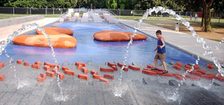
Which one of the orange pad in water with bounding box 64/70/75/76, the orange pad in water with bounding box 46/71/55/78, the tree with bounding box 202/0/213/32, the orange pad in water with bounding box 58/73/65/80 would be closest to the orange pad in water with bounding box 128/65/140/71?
the orange pad in water with bounding box 64/70/75/76

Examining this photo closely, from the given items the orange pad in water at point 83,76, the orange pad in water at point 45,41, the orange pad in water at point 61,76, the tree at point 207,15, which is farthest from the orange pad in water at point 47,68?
the tree at point 207,15

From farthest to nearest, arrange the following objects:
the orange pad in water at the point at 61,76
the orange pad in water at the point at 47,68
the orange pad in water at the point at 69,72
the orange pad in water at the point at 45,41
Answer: the orange pad in water at the point at 45,41
the orange pad in water at the point at 47,68
the orange pad in water at the point at 69,72
the orange pad in water at the point at 61,76

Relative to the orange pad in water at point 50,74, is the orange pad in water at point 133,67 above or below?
below

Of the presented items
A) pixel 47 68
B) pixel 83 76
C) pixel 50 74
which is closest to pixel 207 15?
pixel 47 68

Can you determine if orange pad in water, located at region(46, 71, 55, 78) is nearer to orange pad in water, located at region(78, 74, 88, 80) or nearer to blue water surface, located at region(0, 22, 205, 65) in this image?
orange pad in water, located at region(78, 74, 88, 80)

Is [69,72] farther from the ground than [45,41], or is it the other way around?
[45,41]

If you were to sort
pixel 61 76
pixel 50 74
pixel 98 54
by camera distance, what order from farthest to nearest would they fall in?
pixel 98 54, pixel 50 74, pixel 61 76

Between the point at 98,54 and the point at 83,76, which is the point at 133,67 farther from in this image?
the point at 98,54

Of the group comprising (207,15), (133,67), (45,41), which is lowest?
(133,67)

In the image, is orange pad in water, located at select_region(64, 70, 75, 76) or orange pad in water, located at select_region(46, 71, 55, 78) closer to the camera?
orange pad in water, located at select_region(46, 71, 55, 78)

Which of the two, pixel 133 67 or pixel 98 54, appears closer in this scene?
pixel 133 67

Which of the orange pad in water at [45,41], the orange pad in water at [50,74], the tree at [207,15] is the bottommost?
the orange pad in water at [50,74]

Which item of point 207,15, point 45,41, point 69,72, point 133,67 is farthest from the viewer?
point 207,15

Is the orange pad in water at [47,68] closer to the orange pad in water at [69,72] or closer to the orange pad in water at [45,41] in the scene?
the orange pad in water at [69,72]
